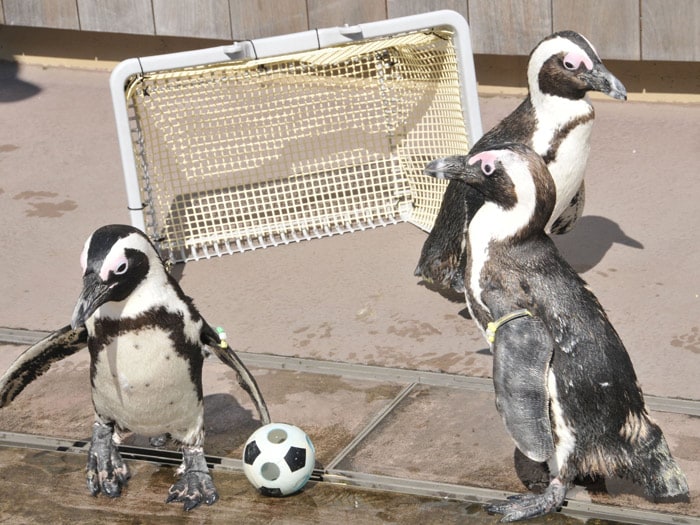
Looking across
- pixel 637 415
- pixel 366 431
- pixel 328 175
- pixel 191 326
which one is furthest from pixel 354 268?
pixel 637 415

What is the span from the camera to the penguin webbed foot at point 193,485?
394cm

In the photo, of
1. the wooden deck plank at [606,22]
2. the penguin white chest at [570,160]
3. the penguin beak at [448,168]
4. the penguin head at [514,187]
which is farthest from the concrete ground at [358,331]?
the penguin beak at [448,168]

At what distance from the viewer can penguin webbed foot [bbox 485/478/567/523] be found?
145 inches

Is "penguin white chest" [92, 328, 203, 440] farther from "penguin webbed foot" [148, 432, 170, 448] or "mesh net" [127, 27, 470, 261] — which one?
"mesh net" [127, 27, 470, 261]

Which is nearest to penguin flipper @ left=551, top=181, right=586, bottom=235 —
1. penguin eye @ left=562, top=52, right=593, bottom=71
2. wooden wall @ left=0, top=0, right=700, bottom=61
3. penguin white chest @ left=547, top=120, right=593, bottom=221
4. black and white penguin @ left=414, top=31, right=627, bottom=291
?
black and white penguin @ left=414, top=31, right=627, bottom=291

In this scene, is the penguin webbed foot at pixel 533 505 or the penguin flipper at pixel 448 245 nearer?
the penguin webbed foot at pixel 533 505

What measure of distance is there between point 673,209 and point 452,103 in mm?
1213

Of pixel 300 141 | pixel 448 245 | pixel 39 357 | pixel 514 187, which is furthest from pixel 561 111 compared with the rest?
pixel 39 357

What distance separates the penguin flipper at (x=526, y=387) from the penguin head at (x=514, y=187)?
345 mm

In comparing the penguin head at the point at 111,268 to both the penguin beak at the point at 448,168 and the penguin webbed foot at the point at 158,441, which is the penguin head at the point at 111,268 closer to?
the penguin webbed foot at the point at 158,441

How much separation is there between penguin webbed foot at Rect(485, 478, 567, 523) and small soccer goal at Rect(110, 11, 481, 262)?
2353 millimetres

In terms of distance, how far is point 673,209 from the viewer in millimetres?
5984

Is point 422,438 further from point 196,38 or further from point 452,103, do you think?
point 196,38

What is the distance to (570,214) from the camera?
5.30m
